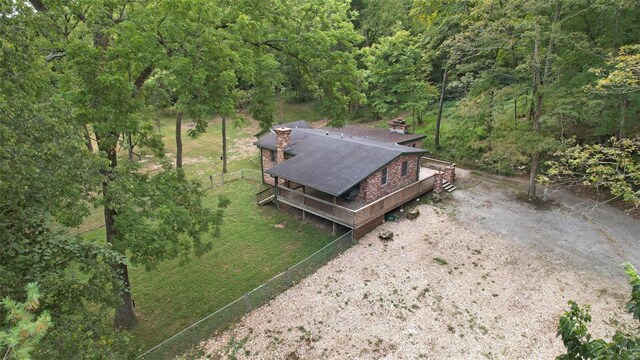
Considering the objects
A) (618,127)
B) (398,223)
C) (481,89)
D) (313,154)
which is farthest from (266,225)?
(618,127)

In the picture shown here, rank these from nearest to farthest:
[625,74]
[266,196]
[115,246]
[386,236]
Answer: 1. [115,246]
2. [625,74]
3. [386,236]
4. [266,196]

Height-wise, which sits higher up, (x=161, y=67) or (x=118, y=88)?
(x=161, y=67)

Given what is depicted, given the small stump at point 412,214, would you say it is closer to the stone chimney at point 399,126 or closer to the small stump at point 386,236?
the small stump at point 386,236

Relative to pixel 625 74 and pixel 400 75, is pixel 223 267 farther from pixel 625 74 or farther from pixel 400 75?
pixel 400 75

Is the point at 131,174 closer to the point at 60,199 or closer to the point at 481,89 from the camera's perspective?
the point at 60,199

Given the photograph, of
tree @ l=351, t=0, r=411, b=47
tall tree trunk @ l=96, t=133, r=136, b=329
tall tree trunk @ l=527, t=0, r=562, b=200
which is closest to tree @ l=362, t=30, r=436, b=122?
tree @ l=351, t=0, r=411, b=47

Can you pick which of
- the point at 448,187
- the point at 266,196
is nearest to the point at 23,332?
the point at 266,196
